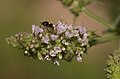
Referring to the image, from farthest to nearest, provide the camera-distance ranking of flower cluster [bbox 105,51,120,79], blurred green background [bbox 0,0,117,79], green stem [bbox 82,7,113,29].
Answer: blurred green background [bbox 0,0,117,79]
green stem [bbox 82,7,113,29]
flower cluster [bbox 105,51,120,79]

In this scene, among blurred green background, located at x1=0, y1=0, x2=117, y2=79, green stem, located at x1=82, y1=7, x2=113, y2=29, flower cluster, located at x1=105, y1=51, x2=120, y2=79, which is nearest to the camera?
flower cluster, located at x1=105, y1=51, x2=120, y2=79

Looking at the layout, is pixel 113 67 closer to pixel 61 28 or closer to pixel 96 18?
pixel 61 28

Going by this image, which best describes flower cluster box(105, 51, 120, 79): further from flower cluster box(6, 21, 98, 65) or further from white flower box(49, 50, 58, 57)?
white flower box(49, 50, 58, 57)

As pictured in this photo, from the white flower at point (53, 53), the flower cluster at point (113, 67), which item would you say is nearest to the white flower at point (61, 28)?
the white flower at point (53, 53)

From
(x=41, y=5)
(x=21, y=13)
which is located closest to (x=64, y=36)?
(x=21, y=13)

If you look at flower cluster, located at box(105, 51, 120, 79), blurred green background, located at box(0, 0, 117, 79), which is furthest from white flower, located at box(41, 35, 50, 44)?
blurred green background, located at box(0, 0, 117, 79)

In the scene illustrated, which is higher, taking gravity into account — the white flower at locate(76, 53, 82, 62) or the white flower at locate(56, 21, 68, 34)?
the white flower at locate(56, 21, 68, 34)

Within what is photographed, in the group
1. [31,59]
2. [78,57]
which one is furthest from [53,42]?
[31,59]
